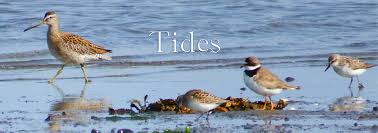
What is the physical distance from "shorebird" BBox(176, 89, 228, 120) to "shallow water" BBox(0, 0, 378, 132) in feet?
0.49

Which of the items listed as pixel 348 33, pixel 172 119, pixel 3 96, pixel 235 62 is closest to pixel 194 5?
pixel 348 33

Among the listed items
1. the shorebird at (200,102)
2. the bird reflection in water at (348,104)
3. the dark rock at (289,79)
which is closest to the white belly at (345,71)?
the dark rock at (289,79)

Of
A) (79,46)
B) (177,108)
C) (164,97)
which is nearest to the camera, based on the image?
(177,108)

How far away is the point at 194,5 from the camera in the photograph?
77.7 feet

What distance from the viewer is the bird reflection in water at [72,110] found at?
10.6 metres

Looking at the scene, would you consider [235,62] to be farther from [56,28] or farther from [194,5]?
[194,5]

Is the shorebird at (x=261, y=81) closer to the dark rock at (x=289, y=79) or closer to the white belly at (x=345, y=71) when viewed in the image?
the white belly at (x=345, y=71)

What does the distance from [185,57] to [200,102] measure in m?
6.79

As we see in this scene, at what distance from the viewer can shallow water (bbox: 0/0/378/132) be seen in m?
10.8

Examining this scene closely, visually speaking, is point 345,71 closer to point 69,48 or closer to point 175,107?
point 175,107

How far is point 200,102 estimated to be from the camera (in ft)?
34.9

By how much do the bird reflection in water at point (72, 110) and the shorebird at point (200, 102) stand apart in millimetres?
1064

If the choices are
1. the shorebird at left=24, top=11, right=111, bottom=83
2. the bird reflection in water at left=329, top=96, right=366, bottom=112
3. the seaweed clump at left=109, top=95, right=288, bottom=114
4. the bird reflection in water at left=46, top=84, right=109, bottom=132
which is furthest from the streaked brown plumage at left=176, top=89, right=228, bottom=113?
the shorebird at left=24, top=11, right=111, bottom=83

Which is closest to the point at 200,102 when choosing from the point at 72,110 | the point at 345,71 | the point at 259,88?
the point at 259,88
